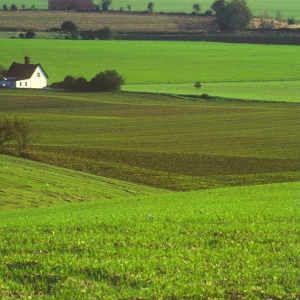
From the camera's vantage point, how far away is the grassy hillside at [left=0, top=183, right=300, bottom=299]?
943 cm

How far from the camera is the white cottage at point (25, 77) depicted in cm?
9794

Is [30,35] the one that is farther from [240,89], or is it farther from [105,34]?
[240,89]

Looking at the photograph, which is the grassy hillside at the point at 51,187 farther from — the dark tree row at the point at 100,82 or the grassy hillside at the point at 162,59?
the grassy hillside at the point at 162,59

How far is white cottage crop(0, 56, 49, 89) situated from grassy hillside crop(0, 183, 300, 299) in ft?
279

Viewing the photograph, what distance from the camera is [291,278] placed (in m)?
9.74

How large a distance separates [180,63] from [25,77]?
36.3 m

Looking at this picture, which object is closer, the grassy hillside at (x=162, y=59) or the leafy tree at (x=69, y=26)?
the grassy hillside at (x=162, y=59)

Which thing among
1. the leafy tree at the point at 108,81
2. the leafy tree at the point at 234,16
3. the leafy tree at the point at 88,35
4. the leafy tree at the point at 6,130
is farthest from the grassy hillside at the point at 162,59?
the leafy tree at the point at 6,130

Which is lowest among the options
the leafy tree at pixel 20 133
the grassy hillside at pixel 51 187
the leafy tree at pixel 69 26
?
the grassy hillside at pixel 51 187

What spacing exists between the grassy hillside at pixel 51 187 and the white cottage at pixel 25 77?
6392cm

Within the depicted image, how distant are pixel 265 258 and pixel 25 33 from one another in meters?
160

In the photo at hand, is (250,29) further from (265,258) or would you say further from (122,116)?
(265,258)

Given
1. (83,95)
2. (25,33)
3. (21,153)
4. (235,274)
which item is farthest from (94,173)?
(25,33)

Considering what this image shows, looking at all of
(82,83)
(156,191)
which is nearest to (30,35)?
(82,83)
